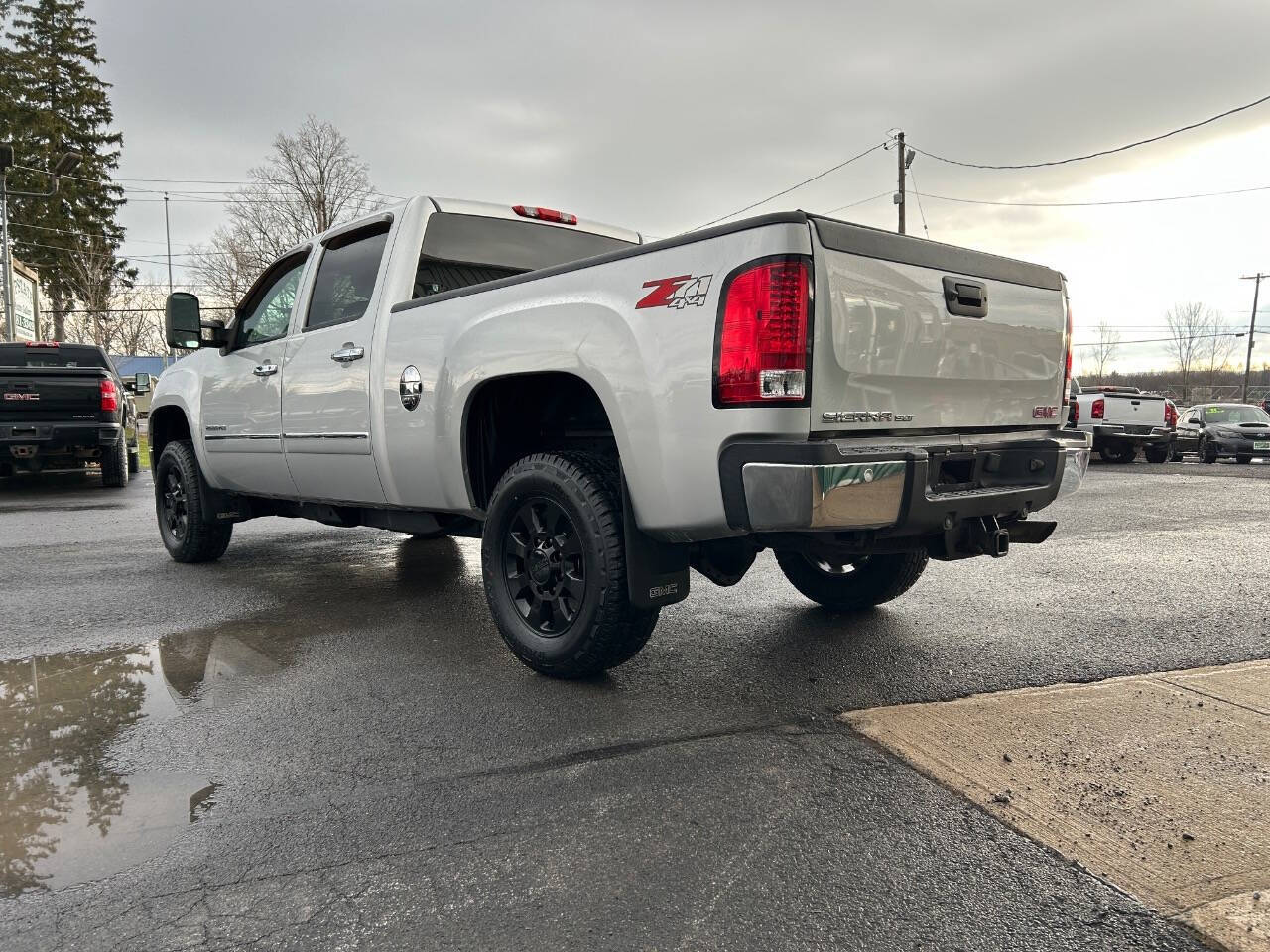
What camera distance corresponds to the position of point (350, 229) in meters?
4.99

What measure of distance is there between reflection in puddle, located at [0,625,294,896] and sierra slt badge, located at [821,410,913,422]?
221cm

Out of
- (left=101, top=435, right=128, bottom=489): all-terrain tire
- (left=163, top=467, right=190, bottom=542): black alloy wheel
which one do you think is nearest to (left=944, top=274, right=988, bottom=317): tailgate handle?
(left=163, top=467, right=190, bottom=542): black alloy wheel

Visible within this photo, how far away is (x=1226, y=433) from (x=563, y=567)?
2201 cm

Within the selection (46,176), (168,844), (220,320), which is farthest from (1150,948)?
(46,176)

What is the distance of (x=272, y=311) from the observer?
18.6 ft

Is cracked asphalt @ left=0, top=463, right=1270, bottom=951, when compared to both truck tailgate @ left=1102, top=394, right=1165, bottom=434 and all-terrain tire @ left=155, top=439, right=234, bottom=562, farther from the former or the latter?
truck tailgate @ left=1102, top=394, right=1165, bottom=434

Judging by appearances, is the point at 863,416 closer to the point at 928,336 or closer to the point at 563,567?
the point at 928,336

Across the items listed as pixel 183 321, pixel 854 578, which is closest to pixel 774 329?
pixel 854 578

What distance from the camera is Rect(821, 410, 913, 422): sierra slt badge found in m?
2.97

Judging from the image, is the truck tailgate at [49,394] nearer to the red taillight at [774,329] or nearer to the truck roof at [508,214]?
the truck roof at [508,214]

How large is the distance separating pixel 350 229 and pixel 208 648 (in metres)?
2.33

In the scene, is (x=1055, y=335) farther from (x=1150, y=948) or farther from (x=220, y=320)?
(x=220, y=320)

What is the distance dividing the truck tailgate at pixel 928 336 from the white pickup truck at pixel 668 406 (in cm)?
1

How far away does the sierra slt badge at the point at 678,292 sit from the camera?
2988 millimetres
